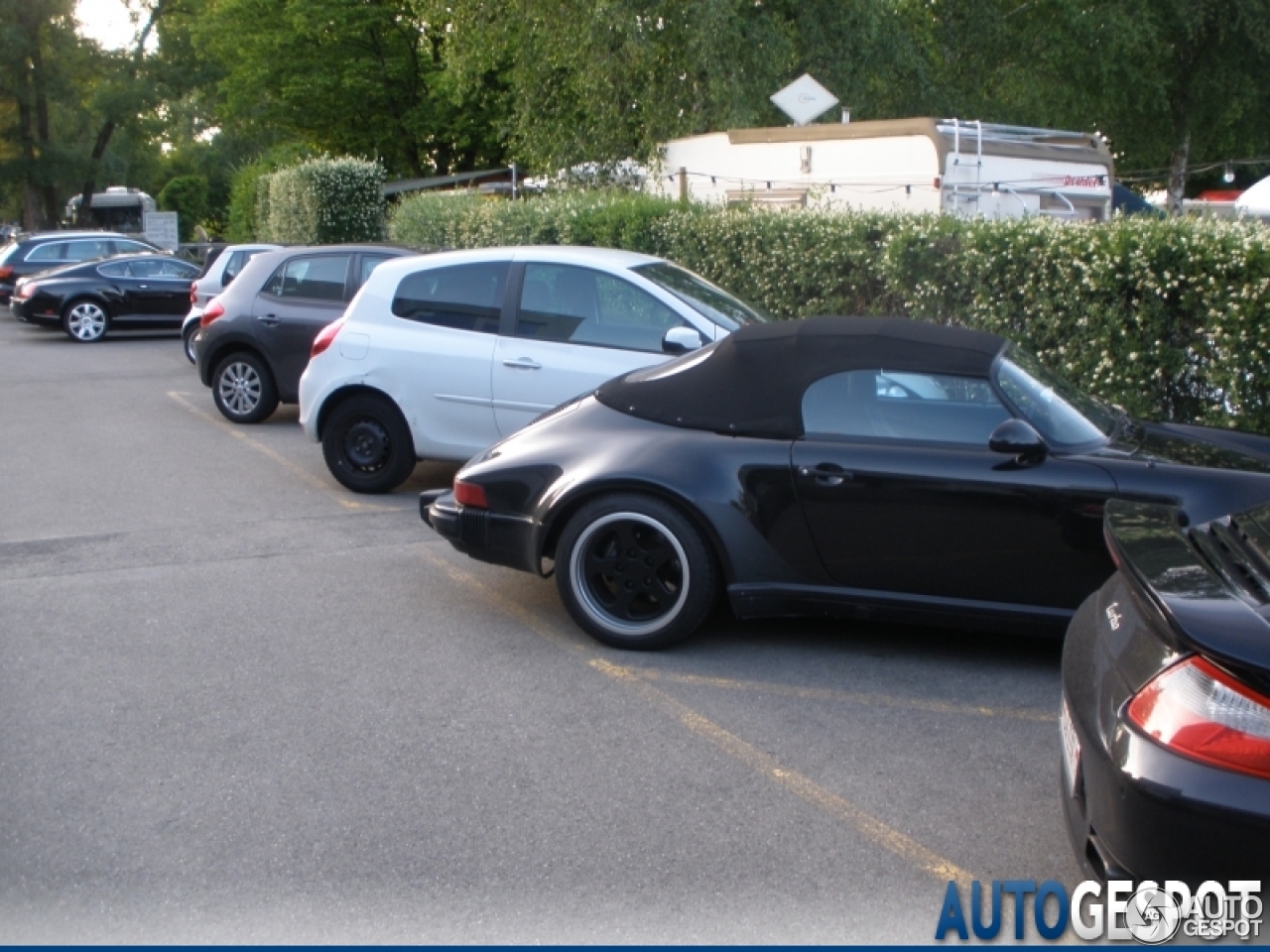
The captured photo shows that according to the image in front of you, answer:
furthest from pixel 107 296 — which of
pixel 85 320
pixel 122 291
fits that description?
pixel 85 320

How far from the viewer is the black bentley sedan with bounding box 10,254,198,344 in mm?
22953

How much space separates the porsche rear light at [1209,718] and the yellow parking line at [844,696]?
2.19m

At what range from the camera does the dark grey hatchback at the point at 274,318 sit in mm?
12742

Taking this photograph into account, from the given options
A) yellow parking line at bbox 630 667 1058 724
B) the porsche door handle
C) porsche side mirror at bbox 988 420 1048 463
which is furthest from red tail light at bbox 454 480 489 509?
porsche side mirror at bbox 988 420 1048 463

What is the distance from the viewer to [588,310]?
9.03 metres

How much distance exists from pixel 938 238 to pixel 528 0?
13.8 meters

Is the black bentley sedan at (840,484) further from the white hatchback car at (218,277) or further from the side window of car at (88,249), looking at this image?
the side window of car at (88,249)

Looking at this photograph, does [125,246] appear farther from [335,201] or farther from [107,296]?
[107,296]

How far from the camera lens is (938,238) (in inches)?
440

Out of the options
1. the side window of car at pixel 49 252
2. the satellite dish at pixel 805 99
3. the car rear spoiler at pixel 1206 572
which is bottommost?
the car rear spoiler at pixel 1206 572

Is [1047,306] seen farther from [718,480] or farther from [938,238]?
[718,480]

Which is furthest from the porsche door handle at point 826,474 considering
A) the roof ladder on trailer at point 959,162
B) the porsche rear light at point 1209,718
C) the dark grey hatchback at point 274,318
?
the roof ladder on trailer at point 959,162

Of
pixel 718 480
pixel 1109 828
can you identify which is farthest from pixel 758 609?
pixel 1109 828

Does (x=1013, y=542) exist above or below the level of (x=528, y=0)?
below
